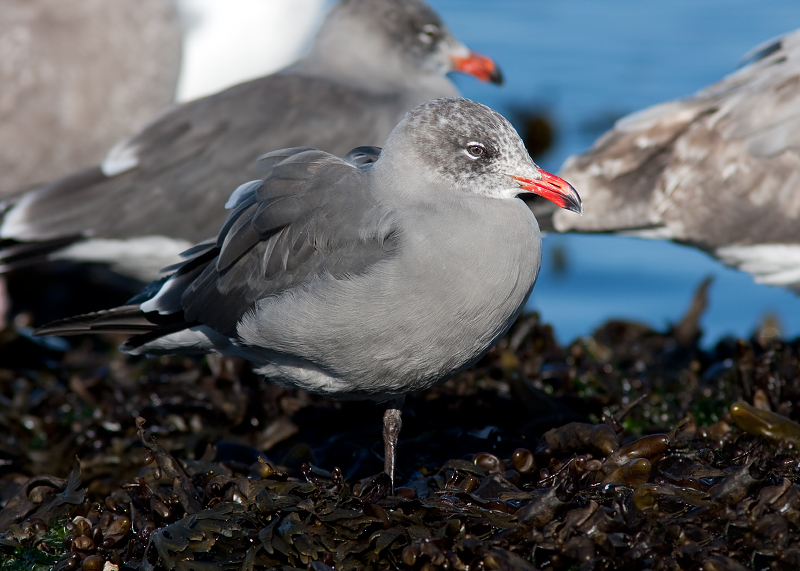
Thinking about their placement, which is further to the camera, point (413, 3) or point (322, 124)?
point (413, 3)

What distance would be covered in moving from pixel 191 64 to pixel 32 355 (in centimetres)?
337

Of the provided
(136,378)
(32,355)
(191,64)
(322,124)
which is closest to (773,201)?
(322,124)

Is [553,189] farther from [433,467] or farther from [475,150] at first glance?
[433,467]

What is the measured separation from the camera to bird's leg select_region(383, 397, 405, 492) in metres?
3.48

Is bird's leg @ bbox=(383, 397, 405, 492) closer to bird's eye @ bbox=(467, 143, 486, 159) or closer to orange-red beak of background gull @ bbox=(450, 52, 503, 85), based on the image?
bird's eye @ bbox=(467, 143, 486, 159)

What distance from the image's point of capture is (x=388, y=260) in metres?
3.15

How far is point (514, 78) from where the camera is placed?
1306 cm

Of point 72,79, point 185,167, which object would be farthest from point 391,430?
point 72,79

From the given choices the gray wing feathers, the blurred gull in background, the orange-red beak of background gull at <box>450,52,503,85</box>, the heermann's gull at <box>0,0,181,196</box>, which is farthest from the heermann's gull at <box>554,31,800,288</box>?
the blurred gull in background

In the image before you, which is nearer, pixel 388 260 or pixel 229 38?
pixel 388 260

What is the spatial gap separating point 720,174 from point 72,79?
14.6 ft

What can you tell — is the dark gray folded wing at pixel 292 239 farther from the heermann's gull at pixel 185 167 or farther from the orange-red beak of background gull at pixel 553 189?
the heermann's gull at pixel 185 167

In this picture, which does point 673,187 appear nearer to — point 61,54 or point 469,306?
point 469,306

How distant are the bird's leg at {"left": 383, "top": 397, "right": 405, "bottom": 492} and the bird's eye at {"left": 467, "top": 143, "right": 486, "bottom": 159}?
95 centimetres
